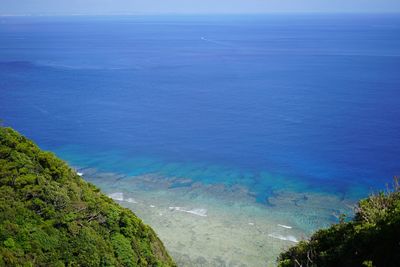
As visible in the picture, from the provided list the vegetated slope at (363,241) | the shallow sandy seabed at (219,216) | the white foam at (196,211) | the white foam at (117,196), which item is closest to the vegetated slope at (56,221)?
the shallow sandy seabed at (219,216)

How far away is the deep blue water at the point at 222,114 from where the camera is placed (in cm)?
5359

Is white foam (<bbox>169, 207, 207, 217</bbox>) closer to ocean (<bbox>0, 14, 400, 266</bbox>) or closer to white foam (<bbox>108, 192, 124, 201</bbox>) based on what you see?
ocean (<bbox>0, 14, 400, 266</bbox>)

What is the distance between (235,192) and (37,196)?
27.7 meters

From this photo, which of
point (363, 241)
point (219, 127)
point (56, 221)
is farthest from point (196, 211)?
point (219, 127)

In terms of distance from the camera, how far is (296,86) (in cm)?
9538

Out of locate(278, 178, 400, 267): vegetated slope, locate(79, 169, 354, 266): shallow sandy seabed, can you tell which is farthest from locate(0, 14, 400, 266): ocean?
locate(278, 178, 400, 267): vegetated slope

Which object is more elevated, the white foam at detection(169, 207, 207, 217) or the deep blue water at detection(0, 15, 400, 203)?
the deep blue water at detection(0, 15, 400, 203)

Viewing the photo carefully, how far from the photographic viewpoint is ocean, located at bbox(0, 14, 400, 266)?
1756 inches

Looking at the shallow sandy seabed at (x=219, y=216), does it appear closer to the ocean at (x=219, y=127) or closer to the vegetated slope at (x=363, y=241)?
the ocean at (x=219, y=127)

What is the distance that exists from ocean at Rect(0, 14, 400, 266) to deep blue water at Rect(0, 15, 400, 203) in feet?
0.82

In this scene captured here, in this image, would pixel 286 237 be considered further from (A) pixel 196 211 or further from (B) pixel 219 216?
(A) pixel 196 211

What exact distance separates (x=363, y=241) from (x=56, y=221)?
47.1 feet

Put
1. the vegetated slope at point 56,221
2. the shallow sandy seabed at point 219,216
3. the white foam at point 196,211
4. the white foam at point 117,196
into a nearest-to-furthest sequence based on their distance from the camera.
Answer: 1. the vegetated slope at point 56,221
2. the shallow sandy seabed at point 219,216
3. the white foam at point 196,211
4. the white foam at point 117,196

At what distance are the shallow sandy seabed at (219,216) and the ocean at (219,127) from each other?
20cm
